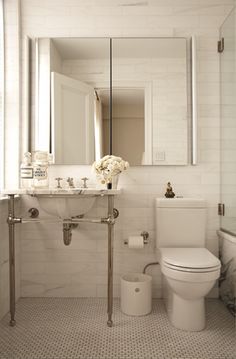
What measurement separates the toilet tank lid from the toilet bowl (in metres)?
0.34

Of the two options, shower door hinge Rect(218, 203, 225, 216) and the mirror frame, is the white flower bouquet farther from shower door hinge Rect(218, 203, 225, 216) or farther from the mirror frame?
shower door hinge Rect(218, 203, 225, 216)

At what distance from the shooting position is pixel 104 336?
5.57 feet

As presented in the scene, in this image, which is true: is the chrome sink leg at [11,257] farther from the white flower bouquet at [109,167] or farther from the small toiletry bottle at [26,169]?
the white flower bouquet at [109,167]

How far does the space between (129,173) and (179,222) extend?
0.52 meters

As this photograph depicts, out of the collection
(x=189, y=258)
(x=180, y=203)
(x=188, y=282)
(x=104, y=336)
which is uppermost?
(x=180, y=203)

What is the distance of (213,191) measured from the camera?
2.24m

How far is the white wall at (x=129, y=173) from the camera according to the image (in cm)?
224

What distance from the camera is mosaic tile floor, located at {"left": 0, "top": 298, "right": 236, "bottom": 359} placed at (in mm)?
1536

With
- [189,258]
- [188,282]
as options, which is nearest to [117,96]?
[189,258]

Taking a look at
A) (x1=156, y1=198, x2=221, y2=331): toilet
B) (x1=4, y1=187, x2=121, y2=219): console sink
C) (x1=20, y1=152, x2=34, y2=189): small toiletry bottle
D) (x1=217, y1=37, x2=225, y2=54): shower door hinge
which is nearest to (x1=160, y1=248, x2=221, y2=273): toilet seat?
(x1=156, y1=198, x2=221, y2=331): toilet

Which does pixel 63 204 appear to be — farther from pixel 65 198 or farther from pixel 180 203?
pixel 180 203

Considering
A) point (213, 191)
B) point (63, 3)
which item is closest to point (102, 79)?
point (63, 3)

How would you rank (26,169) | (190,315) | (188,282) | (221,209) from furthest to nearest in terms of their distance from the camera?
(221,209), (26,169), (190,315), (188,282)

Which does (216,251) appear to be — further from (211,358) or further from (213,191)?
(211,358)
